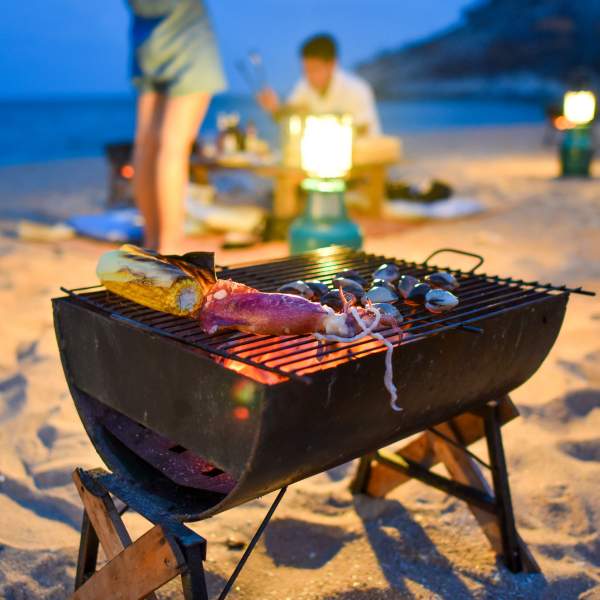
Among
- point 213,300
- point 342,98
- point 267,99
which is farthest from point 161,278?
point 267,99

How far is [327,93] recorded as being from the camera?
7.26 meters

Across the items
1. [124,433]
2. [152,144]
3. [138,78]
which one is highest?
[138,78]

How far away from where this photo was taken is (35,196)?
28.8ft

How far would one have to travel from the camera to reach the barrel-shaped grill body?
4.52ft

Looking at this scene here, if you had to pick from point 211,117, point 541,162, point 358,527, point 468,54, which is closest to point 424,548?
point 358,527

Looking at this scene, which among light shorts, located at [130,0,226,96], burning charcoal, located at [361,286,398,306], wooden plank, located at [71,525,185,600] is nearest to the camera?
wooden plank, located at [71,525,185,600]

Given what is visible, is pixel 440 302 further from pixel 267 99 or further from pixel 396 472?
pixel 267 99

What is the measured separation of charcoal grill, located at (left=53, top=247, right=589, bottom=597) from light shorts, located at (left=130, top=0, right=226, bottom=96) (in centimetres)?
232

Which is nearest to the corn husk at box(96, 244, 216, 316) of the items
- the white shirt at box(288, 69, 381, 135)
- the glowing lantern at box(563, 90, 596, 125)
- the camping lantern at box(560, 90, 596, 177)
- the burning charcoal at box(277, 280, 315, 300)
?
the burning charcoal at box(277, 280, 315, 300)

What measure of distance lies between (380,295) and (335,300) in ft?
0.45

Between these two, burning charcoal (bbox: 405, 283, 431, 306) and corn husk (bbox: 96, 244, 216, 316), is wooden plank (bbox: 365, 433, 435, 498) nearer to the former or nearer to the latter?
burning charcoal (bbox: 405, 283, 431, 306)

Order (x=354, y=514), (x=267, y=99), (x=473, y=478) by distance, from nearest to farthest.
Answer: (x=473, y=478) < (x=354, y=514) < (x=267, y=99)

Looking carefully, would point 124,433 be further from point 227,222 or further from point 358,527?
point 227,222

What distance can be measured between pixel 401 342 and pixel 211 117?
3573cm
